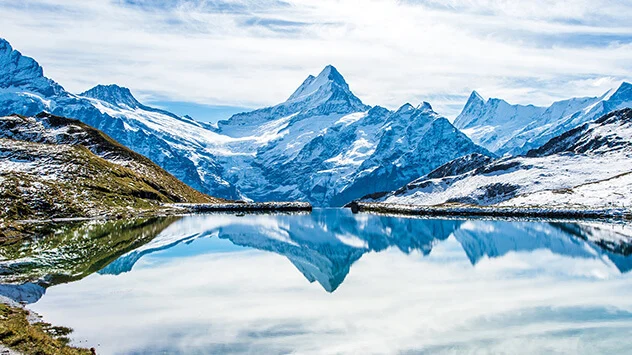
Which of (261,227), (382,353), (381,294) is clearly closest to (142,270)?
(381,294)

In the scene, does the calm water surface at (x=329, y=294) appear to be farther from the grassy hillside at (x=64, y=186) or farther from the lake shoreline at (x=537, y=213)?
the lake shoreline at (x=537, y=213)

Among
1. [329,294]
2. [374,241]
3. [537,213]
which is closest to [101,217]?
[374,241]

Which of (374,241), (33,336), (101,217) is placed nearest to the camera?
(33,336)

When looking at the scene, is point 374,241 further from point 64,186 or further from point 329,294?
point 64,186

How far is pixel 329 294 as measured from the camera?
2105 inches

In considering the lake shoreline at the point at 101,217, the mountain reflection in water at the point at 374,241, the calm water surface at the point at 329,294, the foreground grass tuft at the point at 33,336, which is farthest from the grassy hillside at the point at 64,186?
the foreground grass tuft at the point at 33,336

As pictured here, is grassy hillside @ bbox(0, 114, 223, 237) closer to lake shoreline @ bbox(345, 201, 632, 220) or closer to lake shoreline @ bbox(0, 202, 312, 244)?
lake shoreline @ bbox(0, 202, 312, 244)

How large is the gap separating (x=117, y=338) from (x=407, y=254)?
5489cm

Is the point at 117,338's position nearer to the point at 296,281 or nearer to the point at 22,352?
the point at 22,352

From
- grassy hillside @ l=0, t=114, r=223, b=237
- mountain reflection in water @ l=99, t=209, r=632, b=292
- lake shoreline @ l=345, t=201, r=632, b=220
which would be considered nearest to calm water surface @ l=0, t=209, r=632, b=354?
mountain reflection in water @ l=99, t=209, r=632, b=292

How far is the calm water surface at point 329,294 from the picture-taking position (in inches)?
1497

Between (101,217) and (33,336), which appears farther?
(101,217)

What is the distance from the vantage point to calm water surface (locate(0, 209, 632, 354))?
38031 mm

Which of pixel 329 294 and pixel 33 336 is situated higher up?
pixel 33 336
